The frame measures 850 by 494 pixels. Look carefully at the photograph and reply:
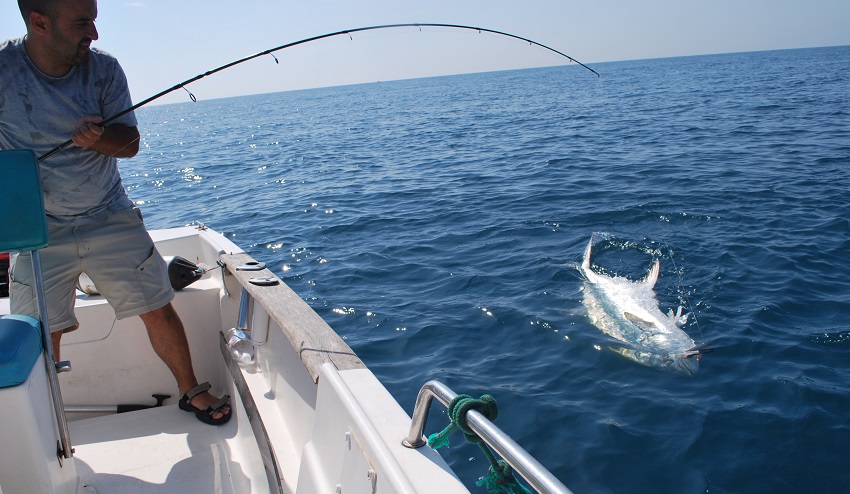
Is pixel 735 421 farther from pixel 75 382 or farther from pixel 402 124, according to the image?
pixel 402 124

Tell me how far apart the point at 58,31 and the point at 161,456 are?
6.50ft

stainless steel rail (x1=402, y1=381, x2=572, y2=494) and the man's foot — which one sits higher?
stainless steel rail (x1=402, y1=381, x2=572, y2=494)

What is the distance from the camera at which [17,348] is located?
1937 millimetres

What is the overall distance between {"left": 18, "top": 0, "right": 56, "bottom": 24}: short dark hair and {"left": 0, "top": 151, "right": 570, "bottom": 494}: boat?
70 cm

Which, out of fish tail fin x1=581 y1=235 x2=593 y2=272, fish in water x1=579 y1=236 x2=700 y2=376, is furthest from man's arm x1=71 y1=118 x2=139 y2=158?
fish tail fin x1=581 y1=235 x2=593 y2=272

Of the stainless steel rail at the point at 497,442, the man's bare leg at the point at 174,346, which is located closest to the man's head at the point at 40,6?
the man's bare leg at the point at 174,346

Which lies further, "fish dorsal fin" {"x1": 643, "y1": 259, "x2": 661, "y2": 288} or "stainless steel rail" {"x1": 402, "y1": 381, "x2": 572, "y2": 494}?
"fish dorsal fin" {"x1": 643, "y1": 259, "x2": 661, "y2": 288}

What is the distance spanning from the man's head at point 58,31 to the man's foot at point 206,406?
5.57 feet

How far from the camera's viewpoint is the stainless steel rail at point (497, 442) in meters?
1.19

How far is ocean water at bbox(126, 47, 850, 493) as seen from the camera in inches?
150

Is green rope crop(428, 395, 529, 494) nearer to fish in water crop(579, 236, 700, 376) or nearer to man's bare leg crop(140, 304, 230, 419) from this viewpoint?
man's bare leg crop(140, 304, 230, 419)

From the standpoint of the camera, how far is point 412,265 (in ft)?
23.7

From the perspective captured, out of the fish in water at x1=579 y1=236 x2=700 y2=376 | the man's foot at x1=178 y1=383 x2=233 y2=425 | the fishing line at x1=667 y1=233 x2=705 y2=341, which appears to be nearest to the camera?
the man's foot at x1=178 y1=383 x2=233 y2=425

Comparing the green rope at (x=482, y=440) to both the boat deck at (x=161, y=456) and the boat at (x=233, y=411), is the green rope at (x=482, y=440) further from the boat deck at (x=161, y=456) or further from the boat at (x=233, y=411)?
the boat deck at (x=161, y=456)
